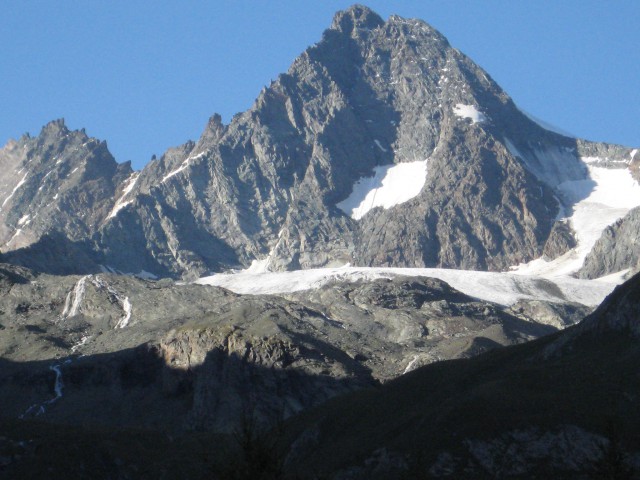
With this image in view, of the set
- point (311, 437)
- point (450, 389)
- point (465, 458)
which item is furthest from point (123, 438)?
point (465, 458)

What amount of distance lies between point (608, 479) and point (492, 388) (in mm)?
45628

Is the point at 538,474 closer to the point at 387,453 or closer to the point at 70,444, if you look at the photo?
the point at 387,453

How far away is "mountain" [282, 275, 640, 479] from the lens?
98.7 meters

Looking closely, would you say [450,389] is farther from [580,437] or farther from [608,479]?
[608,479]

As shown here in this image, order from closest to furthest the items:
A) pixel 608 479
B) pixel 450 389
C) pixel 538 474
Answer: pixel 608 479
pixel 538 474
pixel 450 389

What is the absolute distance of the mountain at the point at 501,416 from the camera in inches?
3885

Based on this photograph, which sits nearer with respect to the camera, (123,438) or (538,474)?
(538,474)

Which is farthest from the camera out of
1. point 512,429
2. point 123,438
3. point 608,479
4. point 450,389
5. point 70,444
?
point 123,438

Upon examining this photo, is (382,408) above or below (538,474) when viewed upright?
above

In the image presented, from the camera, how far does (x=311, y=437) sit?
408 feet

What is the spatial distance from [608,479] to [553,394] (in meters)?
40.7

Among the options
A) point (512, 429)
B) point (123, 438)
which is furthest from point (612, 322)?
point (123, 438)

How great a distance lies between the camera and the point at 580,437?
9906cm

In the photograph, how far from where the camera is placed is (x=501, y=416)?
344 ft
